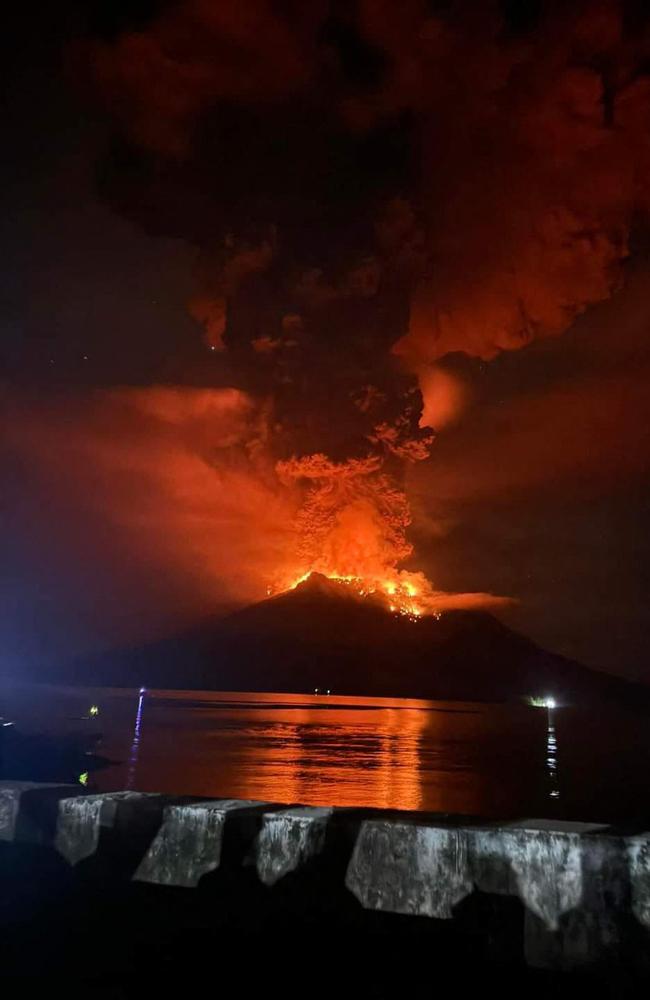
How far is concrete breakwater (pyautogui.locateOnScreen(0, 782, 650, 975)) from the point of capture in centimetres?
509

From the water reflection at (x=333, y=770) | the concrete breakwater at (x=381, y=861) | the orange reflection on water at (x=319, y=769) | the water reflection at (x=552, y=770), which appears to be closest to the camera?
the concrete breakwater at (x=381, y=861)

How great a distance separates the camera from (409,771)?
3644cm

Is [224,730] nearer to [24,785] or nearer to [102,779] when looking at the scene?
[102,779]

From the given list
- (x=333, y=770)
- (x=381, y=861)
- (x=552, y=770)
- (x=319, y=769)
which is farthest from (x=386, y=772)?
(x=381, y=861)

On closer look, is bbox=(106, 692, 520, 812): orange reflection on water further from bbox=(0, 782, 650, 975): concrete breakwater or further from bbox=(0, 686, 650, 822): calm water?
bbox=(0, 782, 650, 975): concrete breakwater

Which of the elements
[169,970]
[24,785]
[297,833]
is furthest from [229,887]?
[24,785]

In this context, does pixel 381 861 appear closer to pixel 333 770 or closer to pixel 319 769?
pixel 333 770

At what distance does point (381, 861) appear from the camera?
5809mm

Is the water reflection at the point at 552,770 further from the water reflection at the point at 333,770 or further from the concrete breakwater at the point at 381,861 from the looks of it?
the concrete breakwater at the point at 381,861

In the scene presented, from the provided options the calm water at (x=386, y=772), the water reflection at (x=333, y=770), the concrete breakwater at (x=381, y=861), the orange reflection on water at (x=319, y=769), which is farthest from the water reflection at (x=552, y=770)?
the concrete breakwater at (x=381, y=861)

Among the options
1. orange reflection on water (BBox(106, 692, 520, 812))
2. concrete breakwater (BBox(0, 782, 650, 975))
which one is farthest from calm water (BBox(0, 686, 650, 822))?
concrete breakwater (BBox(0, 782, 650, 975))

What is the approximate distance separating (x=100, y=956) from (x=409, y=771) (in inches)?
1299

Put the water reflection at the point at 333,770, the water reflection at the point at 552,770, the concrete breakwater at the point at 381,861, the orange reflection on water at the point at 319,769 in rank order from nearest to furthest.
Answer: the concrete breakwater at the point at 381,861 → the orange reflection on water at the point at 319,769 → the water reflection at the point at 333,770 → the water reflection at the point at 552,770

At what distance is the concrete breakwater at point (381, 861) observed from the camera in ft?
16.7
